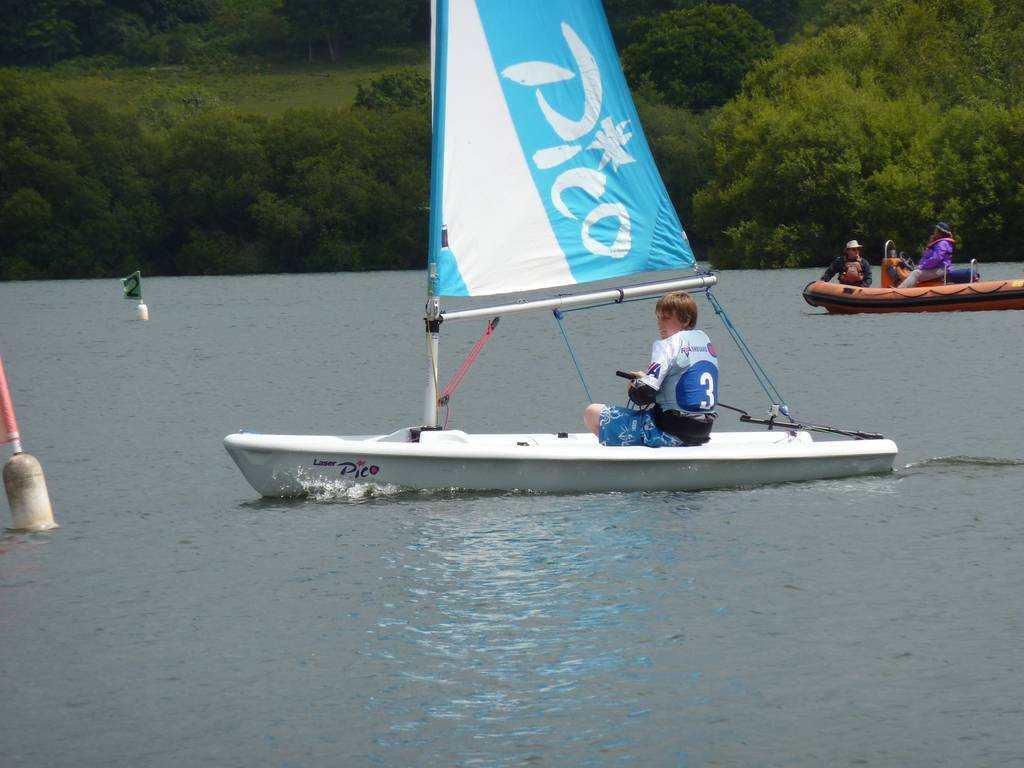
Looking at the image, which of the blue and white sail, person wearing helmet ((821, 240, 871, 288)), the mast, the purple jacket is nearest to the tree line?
person wearing helmet ((821, 240, 871, 288))

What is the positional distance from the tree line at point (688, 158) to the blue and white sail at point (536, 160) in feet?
148

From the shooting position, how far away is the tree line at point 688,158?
71.3 meters

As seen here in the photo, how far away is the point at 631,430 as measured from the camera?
15.5 m

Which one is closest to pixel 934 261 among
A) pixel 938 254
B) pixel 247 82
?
pixel 938 254

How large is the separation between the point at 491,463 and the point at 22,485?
3.86 meters

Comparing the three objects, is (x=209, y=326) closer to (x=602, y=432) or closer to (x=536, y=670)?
(x=602, y=432)

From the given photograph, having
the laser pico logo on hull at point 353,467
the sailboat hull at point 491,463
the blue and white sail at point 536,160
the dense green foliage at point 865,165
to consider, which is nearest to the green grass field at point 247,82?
the dense green foliage at point 865,165

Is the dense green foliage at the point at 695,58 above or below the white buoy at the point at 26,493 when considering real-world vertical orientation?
above

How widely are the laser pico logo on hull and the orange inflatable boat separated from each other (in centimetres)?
2536

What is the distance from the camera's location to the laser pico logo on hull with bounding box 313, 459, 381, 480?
15.3 metres

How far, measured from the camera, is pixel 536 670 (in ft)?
34.4

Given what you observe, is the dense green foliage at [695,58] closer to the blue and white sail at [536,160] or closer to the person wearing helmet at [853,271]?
the person wearing helmet at [853,271]

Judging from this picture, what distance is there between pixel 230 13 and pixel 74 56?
23049mm

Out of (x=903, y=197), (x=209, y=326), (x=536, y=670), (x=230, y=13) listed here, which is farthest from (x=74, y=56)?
(x=536, y=670)
